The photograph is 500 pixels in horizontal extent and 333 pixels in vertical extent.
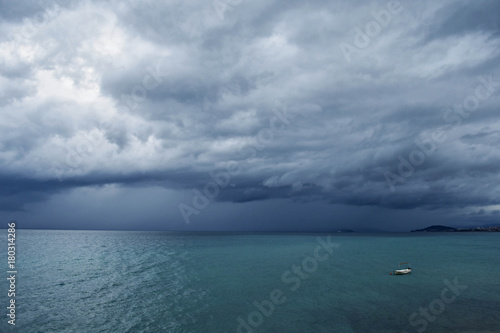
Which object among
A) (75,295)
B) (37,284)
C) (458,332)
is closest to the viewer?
(458,332)

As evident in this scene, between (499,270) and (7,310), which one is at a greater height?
(7,310)

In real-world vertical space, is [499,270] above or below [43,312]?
below

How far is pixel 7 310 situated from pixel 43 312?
4033 mm

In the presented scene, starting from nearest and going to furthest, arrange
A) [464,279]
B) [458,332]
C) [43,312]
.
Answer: [458,332]
[43,312]
[464,279]

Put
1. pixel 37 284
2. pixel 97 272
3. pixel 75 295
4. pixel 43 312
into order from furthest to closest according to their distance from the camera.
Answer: pixel 97 272 → pixel 37 284 → pixel 75 295 → pixel 43 312

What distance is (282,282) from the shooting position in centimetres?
4894

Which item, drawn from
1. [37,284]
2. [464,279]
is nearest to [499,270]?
[464,279]

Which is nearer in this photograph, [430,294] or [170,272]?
[430,294]

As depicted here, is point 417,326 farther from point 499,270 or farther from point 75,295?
point 499,270

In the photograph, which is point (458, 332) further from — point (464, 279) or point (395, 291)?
point (464, 279)

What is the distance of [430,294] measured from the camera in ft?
134

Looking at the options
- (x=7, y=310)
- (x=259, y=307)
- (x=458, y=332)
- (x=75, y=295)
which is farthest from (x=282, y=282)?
(x=7, y=310)

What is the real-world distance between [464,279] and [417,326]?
30.8 m

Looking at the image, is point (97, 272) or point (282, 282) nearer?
point (282, 282)
